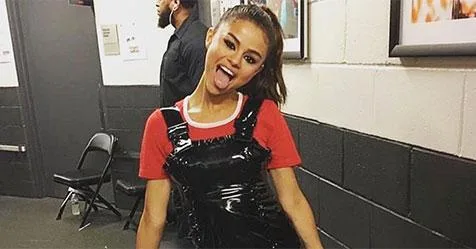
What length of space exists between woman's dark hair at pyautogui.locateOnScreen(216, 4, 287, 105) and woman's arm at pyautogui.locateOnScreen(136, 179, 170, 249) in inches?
13.6

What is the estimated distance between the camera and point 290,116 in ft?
6.64

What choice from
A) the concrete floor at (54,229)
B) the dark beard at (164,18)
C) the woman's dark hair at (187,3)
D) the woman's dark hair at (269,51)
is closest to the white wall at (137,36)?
the dark beard at (164,18)

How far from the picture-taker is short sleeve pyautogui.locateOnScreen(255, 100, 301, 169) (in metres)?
1.08

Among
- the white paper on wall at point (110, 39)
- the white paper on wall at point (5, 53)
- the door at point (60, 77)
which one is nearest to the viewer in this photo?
the white paper on wall at point (110, 39)

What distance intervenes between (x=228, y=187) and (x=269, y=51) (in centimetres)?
36

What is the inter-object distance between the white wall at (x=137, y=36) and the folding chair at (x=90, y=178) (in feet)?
1.57

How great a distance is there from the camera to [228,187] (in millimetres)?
1056

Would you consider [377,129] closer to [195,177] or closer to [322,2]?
[322,2]

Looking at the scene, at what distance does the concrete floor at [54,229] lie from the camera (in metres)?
2.83

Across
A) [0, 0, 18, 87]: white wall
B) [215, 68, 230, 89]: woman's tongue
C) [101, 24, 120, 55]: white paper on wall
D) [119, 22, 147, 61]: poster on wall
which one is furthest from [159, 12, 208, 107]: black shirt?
[0, 0, 18, 87]: white wall

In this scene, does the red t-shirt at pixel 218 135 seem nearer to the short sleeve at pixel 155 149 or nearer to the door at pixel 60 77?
the short sleeve at pixel 155 149

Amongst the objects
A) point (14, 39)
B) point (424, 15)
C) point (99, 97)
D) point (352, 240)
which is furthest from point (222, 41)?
point (14, 39)

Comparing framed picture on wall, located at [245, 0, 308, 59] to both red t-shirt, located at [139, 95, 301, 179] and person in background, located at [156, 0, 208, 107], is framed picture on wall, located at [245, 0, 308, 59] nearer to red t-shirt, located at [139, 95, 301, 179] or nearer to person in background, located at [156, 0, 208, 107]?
person in background, located at [156, 0, 208, 107]

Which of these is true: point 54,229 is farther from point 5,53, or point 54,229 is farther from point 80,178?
point 5,53
